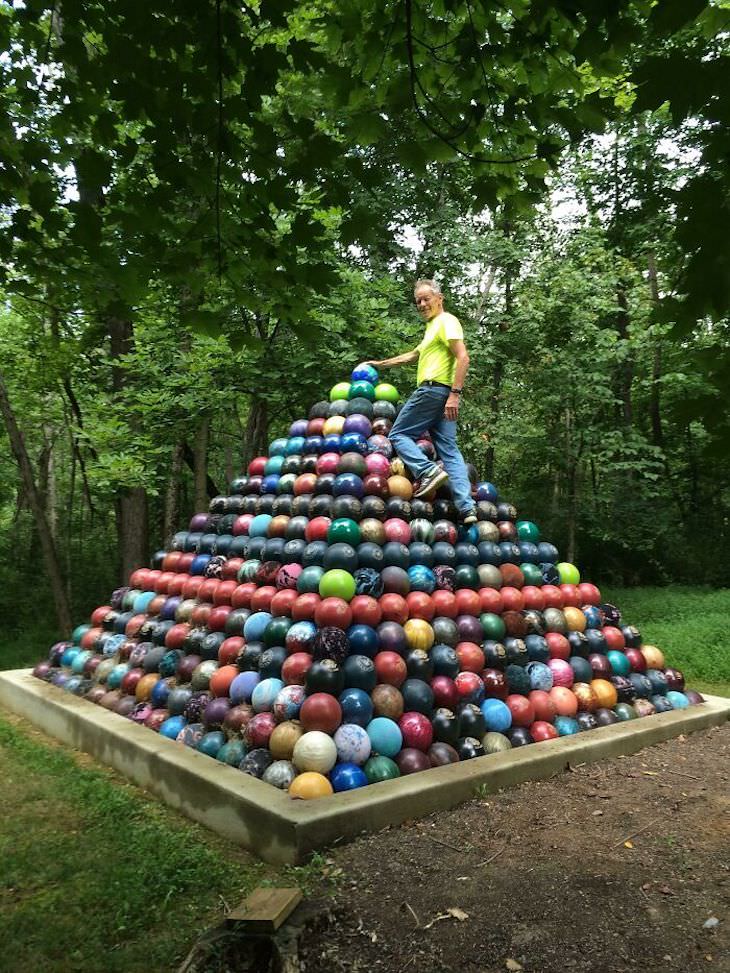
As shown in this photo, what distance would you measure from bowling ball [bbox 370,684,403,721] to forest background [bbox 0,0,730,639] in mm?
2582

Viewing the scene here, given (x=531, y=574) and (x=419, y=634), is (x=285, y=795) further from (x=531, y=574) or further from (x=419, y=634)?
(x=531, y=574)

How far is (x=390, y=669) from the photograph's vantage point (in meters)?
5.21

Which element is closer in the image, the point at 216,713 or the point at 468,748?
the point at 468,748

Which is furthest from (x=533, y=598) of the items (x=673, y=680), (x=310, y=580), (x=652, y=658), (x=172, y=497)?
(x=172, y=497)

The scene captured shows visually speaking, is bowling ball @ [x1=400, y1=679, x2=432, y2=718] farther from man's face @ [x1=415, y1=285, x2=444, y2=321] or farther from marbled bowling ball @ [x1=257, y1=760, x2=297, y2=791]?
man's face @ [x1=415, y1=285, x2=444, y2=321]

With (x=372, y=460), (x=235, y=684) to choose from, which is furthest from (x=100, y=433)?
(x=235, y=684)

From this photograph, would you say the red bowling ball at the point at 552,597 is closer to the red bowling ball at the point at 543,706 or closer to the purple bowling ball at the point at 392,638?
the red bowling ball at the point at 543,706

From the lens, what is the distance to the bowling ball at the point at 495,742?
5.36 m

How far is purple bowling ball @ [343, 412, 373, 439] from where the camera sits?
6883 millimetres

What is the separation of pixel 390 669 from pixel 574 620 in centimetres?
217

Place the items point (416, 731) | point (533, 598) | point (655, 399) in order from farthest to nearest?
point (655, 399)
point (533, 598)
point (416, 731)

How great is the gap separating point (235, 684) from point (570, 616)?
3.04 metres

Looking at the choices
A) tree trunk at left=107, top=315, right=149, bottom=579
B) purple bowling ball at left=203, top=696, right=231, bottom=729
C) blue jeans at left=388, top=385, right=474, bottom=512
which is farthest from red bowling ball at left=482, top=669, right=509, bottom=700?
tree trunk at left=107, top=315, right=149, bottom=579

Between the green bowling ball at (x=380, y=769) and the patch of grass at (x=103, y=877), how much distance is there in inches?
35.8
